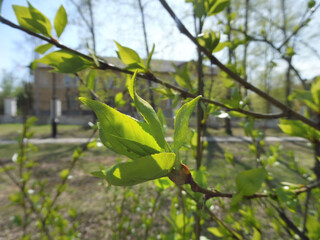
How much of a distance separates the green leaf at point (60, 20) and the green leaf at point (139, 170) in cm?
37

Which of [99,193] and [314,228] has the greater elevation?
[314,228]

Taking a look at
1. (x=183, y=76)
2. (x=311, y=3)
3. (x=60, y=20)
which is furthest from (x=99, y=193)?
(x=311, y=3)

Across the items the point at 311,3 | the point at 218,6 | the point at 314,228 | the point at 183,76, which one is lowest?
the point at 314,228

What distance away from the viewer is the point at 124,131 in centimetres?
19

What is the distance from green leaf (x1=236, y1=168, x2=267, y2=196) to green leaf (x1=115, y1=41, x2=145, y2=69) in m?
0.27

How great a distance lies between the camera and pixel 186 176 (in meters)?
0.22

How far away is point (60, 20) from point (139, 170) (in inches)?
15.6

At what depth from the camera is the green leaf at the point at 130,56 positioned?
350mm

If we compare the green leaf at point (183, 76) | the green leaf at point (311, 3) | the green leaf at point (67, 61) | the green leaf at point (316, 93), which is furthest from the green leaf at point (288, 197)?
the green leaf at point (311, 3)

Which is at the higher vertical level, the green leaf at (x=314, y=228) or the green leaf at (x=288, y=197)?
the green leaf at (x=288, y=197)

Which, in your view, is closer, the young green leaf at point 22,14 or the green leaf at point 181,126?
the green leaf at point 181,126

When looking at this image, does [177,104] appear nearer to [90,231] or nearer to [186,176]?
[186,176]

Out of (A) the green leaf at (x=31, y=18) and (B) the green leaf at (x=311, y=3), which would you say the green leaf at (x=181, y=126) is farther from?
(B) the green leaf at (x=311, y=3)

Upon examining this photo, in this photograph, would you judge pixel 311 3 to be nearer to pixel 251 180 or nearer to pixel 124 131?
pixel 251 180
